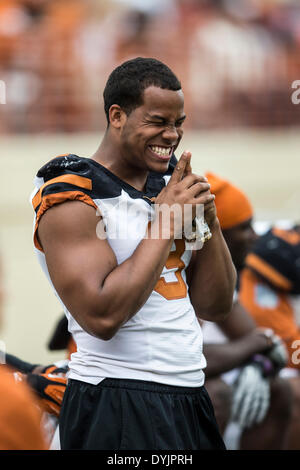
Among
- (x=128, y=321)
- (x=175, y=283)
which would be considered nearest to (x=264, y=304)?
(x=175, y=283)

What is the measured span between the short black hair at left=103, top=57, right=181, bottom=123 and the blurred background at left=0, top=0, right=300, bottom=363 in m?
5.49

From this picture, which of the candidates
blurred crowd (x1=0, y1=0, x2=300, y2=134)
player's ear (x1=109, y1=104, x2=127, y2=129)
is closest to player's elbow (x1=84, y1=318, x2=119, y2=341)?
player's ear (x1=109, y1=104, x2=127, y2=129)

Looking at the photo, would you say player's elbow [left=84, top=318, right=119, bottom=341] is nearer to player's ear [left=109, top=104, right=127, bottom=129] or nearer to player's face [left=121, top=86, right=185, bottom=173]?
player's face [left=121, top=86, right=185, bottom=173]

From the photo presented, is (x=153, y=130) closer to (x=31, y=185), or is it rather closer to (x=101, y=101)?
(x=31, y=185)

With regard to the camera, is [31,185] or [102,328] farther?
[31,185]

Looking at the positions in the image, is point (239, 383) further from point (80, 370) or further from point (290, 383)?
point (80, 370)

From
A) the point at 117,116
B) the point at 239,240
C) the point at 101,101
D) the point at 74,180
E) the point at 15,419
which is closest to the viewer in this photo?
the point at 15,419

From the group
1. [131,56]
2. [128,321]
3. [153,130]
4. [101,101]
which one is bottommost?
[128,321]

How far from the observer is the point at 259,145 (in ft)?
30.9

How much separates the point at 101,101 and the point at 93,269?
6.61m

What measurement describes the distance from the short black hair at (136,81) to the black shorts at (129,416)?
0.89 metres

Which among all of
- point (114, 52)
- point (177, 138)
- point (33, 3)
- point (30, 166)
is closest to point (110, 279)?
point (177, 138)

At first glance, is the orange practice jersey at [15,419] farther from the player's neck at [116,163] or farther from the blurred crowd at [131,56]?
the blurred crowd at [131,56]

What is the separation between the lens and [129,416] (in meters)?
2.50
